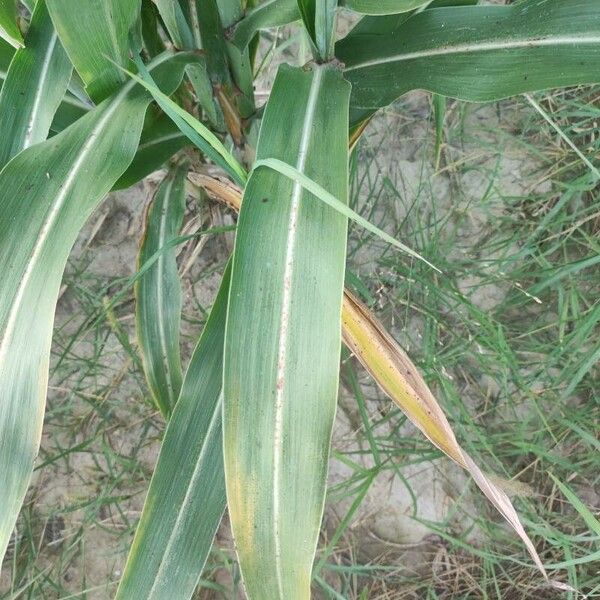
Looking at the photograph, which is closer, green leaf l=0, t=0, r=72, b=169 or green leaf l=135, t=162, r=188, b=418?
green leaf l=0, t=0, r=72, b=169

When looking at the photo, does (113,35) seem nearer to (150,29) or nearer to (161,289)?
(150,29)

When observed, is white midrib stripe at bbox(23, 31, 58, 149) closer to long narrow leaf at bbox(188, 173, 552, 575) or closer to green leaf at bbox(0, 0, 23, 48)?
green leaf at bbox(0, 0, 23, 48)

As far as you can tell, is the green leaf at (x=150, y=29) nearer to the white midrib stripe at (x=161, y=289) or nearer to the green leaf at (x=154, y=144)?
the green leaf at (x=154, y=144)

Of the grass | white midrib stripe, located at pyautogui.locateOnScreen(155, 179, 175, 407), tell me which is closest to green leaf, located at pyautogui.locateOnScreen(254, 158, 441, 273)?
white midrib stripe, located at pyautogui.locateOnScreen(155, 179, 175, 407)

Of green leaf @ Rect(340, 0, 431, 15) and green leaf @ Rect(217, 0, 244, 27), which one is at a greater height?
green leaf @ Rect(217, 0, 244, 27)

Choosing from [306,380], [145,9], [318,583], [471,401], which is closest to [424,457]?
[471,401]

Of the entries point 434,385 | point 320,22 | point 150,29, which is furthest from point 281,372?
point 434,385

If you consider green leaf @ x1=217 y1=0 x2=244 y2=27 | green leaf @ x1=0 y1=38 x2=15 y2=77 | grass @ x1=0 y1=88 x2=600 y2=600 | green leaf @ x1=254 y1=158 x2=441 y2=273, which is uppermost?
green leaf @ x1=0 y1=38 x2=15 y2=77

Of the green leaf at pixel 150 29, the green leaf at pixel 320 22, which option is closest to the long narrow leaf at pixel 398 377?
the green leaf at pixel 320 22
